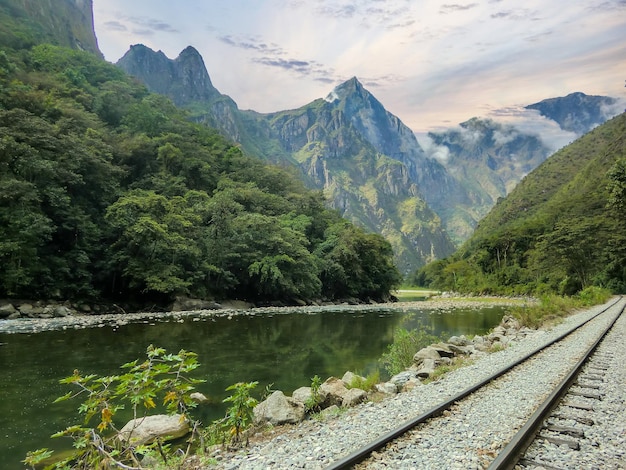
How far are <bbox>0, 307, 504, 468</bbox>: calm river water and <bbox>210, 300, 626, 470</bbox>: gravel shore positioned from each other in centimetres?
366

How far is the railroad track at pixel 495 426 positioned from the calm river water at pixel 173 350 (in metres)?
5.21

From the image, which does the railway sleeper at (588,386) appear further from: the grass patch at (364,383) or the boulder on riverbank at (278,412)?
the boulder on riverbank at (278,412)

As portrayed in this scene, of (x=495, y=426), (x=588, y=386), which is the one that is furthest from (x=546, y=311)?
(x=495, y=426)

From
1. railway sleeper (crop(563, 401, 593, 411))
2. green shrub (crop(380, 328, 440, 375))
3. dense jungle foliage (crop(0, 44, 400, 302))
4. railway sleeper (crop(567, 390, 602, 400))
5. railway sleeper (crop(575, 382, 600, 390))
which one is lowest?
green shrub (crop(380, 328, 440, 375))

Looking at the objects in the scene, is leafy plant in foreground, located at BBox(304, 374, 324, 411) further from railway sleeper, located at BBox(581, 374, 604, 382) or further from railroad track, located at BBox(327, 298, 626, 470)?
railway sleeper, located at BBox(581, 374, 604, 382)

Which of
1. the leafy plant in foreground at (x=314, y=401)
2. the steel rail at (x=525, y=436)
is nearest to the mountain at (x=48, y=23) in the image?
the leafy plant in foreground at (x=314, y=401)

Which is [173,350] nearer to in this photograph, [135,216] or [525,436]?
[525,436]

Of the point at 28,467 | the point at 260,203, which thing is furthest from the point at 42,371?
the point at 260,203

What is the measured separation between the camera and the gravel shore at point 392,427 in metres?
5.11

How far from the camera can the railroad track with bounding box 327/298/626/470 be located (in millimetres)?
5008

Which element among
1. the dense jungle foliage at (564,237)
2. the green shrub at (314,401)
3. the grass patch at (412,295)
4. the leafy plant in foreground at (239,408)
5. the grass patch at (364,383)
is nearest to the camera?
the leafy plant in foreground at (239,408)

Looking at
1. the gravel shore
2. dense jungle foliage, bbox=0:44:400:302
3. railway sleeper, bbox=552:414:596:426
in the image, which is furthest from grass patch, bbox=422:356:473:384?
dense jungle foliage, bbox=0:44:400:302

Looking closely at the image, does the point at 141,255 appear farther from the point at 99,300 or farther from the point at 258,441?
the point at 258,441

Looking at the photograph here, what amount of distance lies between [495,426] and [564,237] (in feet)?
179
